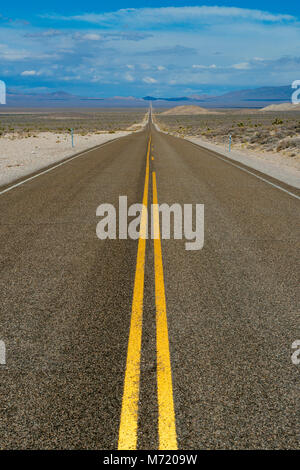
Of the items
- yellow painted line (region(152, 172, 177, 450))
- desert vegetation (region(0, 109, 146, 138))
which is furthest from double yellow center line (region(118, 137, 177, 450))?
desert vegetation (region(0, 109, 146, 138))

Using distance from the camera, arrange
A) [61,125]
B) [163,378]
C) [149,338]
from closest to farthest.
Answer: [163,378] < [149,338] < [61,125]

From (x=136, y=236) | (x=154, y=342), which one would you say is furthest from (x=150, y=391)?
(x=136, y=236)

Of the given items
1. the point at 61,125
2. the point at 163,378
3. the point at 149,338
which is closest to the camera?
the point at 163,378

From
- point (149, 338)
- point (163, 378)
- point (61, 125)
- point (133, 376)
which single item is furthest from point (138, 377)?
point (61, 125)

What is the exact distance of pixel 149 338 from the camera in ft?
12.4

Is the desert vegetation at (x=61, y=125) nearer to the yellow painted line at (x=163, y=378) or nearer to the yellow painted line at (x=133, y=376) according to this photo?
the yellow painted line at (x=133, y=376)

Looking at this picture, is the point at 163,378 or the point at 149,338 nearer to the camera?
the point at 163,378

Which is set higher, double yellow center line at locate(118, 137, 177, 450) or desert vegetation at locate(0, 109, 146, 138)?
desert vegetation at locate(0, 109, 146, 138)

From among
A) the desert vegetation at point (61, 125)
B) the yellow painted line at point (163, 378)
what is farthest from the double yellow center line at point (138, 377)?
the desert vegetation at point (61, 125)

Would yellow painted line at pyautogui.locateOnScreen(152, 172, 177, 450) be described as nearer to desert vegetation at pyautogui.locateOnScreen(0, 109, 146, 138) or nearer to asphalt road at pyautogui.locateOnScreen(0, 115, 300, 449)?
asphalt road at pyautogui.locateOnScreen(0, 115, 300, 449)

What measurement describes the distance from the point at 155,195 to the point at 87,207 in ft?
7.65

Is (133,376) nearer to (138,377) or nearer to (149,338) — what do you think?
(138,377)

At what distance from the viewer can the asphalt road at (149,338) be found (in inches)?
108

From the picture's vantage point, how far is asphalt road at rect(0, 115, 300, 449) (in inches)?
108
